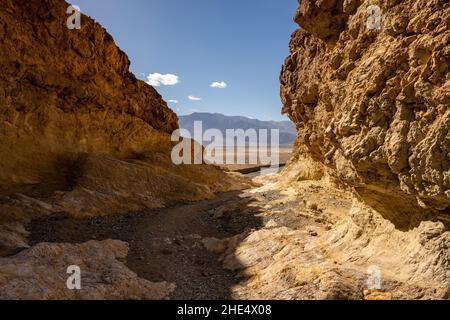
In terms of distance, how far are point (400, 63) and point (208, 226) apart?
1228cm

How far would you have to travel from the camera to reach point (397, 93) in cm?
835

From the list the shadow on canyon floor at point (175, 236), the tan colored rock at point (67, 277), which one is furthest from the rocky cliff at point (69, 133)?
the shadow on canyon floor at point (175, 236)

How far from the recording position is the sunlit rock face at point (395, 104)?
24.0ft

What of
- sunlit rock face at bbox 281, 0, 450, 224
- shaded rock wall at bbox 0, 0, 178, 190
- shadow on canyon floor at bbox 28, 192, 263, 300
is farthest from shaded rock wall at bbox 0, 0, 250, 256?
sunlit rock face at bbox 281, 0, 450, 224

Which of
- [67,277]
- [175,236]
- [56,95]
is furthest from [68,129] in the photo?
[67,277]

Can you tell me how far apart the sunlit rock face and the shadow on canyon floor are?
18.8ft

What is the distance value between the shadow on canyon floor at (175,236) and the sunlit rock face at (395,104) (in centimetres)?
→ 572

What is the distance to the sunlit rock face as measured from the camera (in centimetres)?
732

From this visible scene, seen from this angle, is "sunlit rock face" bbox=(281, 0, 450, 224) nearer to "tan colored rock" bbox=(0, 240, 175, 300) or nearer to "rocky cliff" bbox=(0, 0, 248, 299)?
"tan colored rock" bbox=(0, 240, 175, 300)

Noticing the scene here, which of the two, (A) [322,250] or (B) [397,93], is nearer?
(B) [397,93]

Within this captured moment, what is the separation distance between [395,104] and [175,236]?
11126 mm

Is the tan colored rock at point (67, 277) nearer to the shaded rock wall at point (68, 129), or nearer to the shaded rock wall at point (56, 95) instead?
the shaded rock wall at point (68, 129)

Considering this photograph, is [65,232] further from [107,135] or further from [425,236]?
[425,236]
